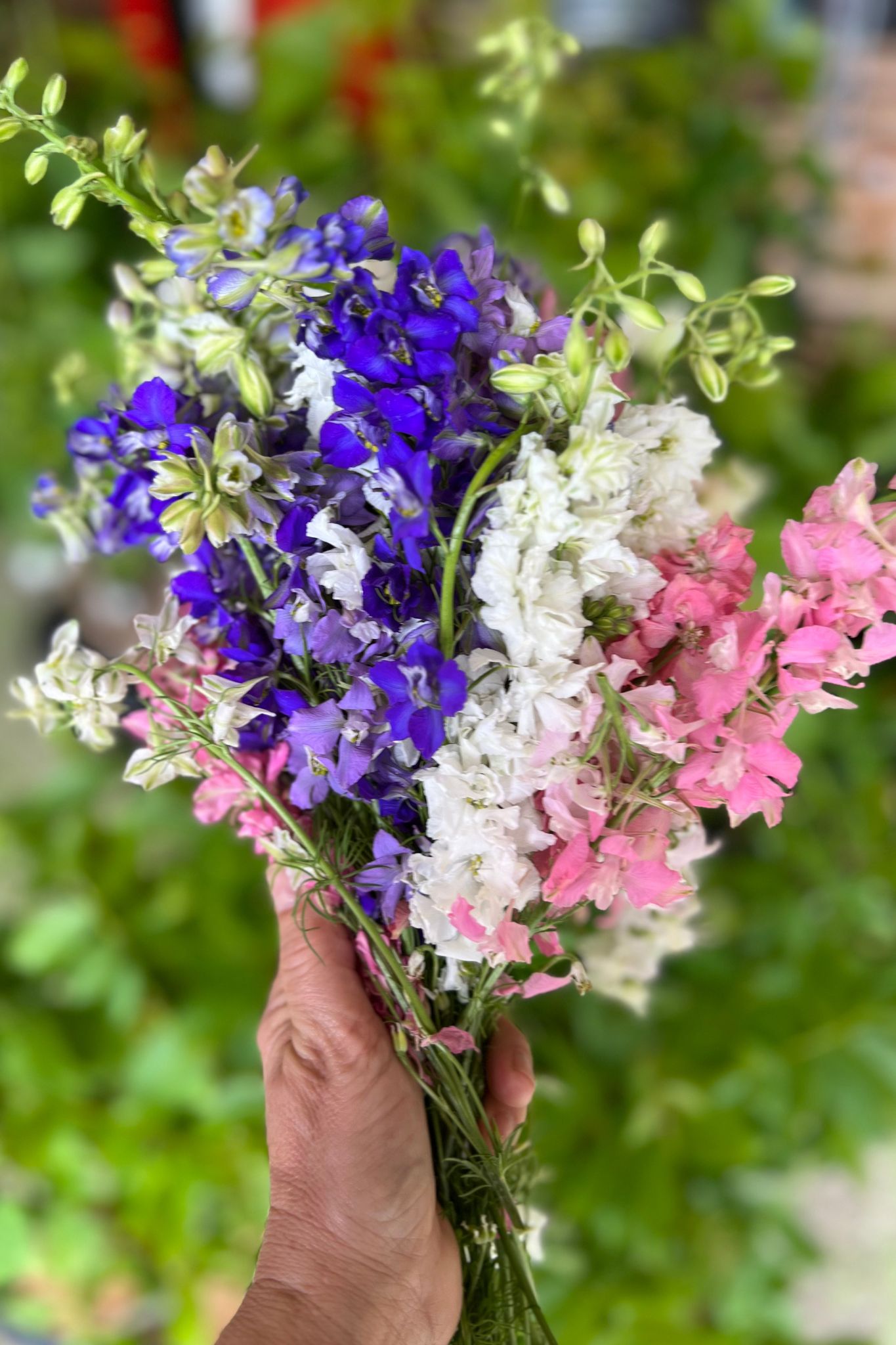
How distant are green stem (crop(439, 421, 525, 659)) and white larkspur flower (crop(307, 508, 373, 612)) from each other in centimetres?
4

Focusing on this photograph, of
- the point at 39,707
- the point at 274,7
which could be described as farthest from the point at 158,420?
the point at 274,7

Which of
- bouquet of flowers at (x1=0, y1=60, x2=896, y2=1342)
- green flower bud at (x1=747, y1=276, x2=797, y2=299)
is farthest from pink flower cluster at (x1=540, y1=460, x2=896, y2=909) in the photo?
green flower bud at (x1=747, y1=276, x2=797, y2=299)

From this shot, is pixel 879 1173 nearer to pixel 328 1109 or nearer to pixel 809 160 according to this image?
pixel 328 1109

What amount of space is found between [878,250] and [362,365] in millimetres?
1401

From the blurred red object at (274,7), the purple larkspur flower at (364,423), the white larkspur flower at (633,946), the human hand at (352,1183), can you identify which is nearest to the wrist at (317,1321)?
the human hand at (352,1183)

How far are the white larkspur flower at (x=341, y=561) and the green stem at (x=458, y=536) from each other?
0.04 metres

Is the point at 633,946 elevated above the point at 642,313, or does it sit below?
below

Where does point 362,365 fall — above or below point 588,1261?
above

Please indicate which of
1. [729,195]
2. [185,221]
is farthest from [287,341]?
[729,195]

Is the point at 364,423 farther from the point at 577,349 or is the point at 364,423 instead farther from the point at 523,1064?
the point at 523,1064

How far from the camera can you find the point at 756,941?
3.85ft

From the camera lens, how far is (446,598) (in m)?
0.40

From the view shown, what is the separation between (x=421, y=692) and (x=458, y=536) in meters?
0.06

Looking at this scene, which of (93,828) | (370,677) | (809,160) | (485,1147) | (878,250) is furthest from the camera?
(878,250)
